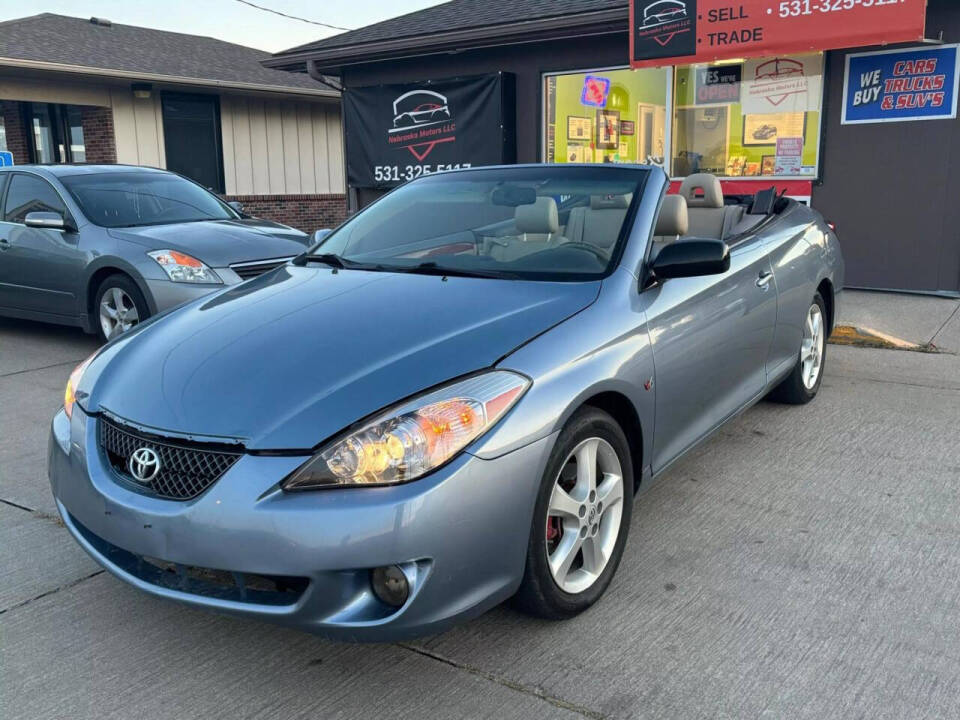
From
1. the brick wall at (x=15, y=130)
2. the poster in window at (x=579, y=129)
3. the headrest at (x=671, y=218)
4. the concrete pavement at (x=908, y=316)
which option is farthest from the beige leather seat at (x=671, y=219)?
the brick wall at (x=15, y=130)

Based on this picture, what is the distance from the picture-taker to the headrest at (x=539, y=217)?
3.76 metres

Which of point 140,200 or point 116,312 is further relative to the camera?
point 140,200

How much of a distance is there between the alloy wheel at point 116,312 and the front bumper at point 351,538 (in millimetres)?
4582

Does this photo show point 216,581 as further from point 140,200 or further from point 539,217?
point 140,200

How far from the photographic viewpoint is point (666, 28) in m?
9.50

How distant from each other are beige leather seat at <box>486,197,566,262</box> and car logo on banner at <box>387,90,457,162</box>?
8204 mm

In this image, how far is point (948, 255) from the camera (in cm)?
878

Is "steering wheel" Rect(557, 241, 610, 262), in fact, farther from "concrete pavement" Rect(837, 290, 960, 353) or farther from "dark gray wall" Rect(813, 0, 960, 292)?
"dark gray wall" Rect(813, 0, 960, 292)

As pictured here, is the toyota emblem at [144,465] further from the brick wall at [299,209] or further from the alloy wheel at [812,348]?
the brick wall at [299,209]

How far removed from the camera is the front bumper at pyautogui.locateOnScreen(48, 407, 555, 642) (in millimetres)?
2320

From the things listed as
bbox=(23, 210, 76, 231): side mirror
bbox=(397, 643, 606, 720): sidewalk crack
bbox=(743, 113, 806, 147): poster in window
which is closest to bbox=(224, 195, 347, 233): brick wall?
bbox=(743, 113, 806, 147): poster in window

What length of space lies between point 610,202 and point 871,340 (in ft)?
13.9

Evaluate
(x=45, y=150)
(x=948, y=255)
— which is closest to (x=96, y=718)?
(x=948, y=255)

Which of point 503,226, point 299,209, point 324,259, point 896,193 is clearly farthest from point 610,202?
point 299,209
